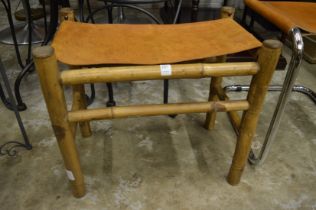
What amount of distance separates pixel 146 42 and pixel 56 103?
12.2 inches

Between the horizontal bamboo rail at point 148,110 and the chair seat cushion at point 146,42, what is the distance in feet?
0.38

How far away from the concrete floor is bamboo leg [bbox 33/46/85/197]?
15cm

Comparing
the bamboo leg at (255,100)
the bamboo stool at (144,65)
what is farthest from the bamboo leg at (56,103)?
→ the bamboo leg at (255,100)

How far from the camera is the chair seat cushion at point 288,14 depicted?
78cm

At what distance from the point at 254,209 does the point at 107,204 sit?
450mm

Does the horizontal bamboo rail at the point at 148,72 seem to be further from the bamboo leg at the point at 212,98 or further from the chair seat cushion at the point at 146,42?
the bamboo leg at the point at 212,98

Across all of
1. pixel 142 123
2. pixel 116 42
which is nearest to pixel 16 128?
pixel 142 123

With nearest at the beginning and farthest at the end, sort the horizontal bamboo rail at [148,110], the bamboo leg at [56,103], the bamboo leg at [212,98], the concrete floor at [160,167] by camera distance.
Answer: the bamboo leg at [56,103] < the horizontal bamboo rail at [148,110] < the concrete floor at [160,167] < the bamboo leg at [212,98]

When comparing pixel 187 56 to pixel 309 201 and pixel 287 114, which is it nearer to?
pixel 309 201

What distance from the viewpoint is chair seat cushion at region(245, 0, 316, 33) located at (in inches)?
30.5

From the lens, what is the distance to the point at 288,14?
3.36 ft

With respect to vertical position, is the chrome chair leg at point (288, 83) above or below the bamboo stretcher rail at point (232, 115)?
above

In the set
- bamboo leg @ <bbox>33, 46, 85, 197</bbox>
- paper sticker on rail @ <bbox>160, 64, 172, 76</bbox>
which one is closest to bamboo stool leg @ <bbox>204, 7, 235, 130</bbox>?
paper sticker on rail @ <bbox>160, 64, 172, 76</bbox>

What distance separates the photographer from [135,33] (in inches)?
33.3
